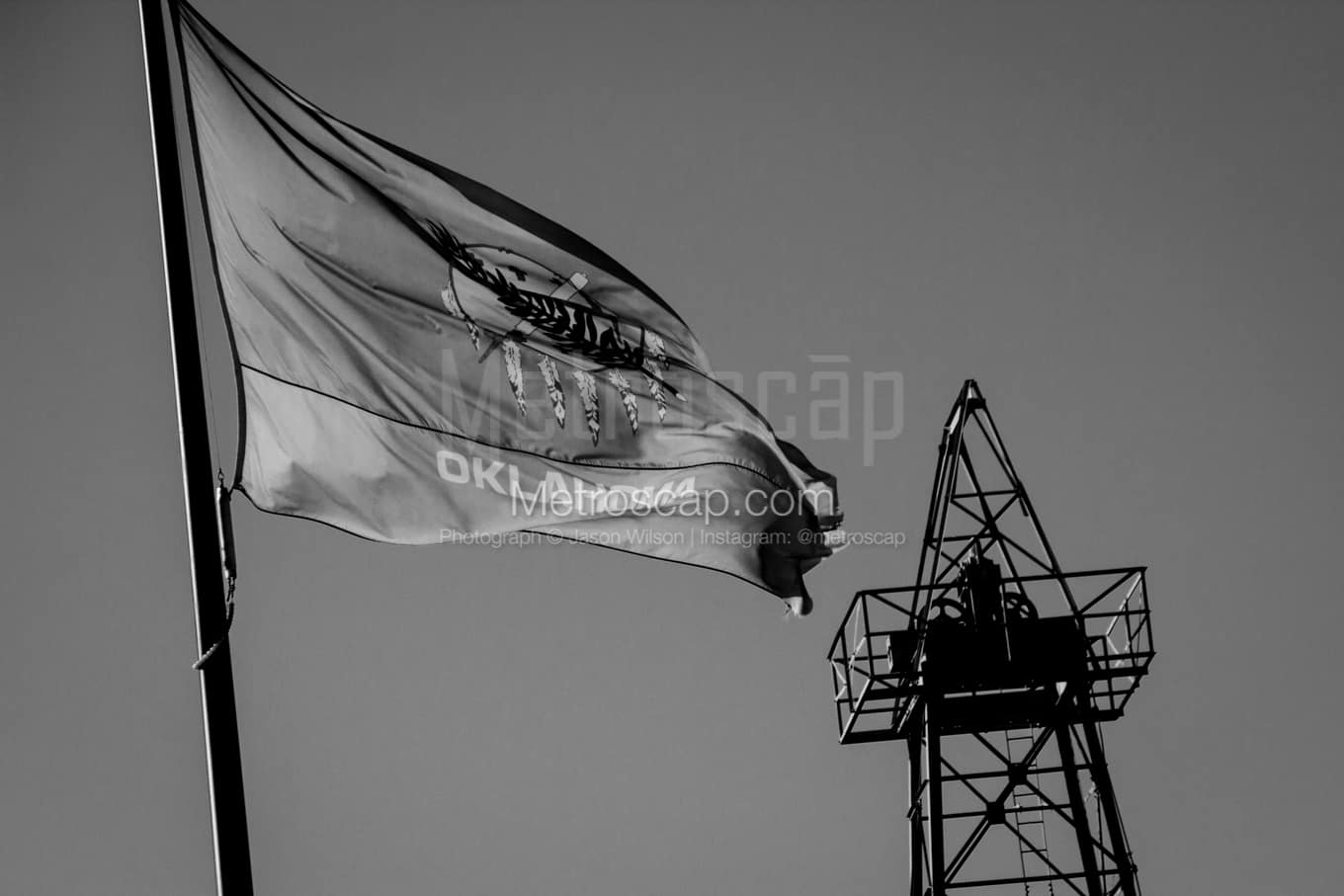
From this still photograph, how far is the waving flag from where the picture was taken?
1101 cm

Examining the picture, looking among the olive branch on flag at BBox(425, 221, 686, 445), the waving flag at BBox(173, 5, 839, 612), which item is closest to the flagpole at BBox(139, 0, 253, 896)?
the waving flag at BBox(173, 5, 839, 612)

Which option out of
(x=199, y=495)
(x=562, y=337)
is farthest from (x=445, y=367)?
(x=199, y=495)

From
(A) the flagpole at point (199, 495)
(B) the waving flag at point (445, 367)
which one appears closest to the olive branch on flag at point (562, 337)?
(B) the waving flag at point (445, 367)

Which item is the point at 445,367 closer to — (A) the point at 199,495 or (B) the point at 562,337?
(B) the point at 562,337

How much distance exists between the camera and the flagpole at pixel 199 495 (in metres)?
8.24

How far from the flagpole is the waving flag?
0.84 meters

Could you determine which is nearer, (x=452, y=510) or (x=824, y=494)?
(x=452, y=510)

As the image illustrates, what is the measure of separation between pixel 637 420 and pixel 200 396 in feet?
19.8

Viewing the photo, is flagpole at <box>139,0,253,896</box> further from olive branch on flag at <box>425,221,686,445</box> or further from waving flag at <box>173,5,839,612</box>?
olive branch on flag at <box>425,221,686,445</box>

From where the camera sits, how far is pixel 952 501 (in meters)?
25.0

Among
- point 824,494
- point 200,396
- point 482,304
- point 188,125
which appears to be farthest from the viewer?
point 824,494

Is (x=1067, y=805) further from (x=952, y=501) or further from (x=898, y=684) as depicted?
(x=952, y=501)

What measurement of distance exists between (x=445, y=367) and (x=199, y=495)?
3839 mm

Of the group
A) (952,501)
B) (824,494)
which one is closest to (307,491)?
(824,494)
